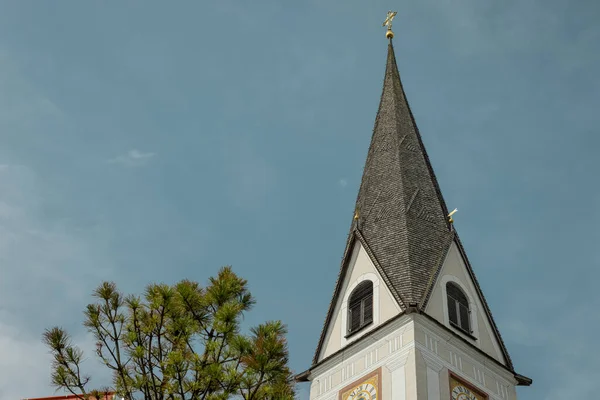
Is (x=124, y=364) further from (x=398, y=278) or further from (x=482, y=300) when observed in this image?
(x=482, y=300)

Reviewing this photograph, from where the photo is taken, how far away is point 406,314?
28.4 meters

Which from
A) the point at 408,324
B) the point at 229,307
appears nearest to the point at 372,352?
the point at 408,324

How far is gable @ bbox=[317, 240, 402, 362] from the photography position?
96.3 ft

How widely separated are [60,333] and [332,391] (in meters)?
14.6

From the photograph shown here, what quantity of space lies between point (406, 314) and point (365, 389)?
232cm

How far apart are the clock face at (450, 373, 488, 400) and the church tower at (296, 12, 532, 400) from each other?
4 centimetres

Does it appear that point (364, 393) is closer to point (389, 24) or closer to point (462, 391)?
point (462, 391)

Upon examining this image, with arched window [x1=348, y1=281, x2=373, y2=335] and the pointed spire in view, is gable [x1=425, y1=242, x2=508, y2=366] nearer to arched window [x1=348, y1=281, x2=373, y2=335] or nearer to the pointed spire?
the pointed spire

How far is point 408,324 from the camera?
2827 centimetres

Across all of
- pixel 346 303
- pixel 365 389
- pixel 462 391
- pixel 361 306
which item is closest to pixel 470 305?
pixel 361 306

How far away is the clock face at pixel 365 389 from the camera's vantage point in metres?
27.2

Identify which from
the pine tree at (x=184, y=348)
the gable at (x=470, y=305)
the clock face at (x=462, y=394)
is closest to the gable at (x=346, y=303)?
the gable at (x=470, y=305)

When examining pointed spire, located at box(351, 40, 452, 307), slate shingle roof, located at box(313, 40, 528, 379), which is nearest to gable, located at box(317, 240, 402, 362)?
slate shingle roof, located at box(313, 40, 528, 379)

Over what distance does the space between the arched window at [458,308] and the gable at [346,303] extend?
1847mm
